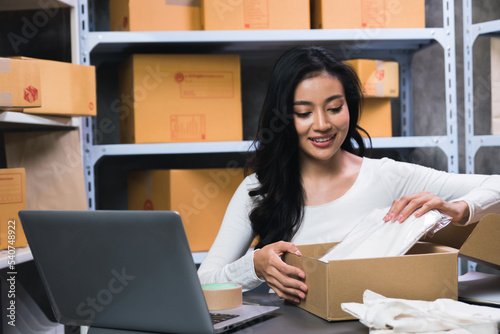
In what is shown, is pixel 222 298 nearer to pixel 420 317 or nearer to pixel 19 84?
pixel 420 317

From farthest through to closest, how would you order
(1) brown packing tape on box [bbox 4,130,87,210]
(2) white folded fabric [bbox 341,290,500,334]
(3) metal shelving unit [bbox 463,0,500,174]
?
(3) metal shelving unit [bbox 463,0,500,174], (1) brown packing tape on box [bbox 4,130,87,210], (2) white folded fabric [bbox 341,290,500,334]

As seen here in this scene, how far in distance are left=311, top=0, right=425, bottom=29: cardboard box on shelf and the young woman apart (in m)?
0.50

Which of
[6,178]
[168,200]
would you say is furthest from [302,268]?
[168,200]

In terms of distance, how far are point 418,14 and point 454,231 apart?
51.2 inches

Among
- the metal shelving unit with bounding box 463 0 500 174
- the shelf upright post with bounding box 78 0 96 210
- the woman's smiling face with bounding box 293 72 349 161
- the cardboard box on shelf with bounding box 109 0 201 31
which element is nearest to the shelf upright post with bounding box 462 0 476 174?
the metal shelving unit with bounding box 463 0 500 174

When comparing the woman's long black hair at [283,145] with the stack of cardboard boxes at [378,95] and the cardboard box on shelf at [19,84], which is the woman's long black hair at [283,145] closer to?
the stack of cardboard boxes at [378,95]

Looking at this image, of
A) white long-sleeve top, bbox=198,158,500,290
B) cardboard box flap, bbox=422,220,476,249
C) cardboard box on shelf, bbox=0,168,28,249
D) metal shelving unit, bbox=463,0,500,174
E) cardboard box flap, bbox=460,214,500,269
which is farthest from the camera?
metal shelving unit, bbox=463,0,500,174

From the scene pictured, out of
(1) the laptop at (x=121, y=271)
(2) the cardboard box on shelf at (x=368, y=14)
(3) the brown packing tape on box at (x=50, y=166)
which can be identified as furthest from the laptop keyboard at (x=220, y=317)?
(2) the cardboard box on shelf at (x=368, y=14)

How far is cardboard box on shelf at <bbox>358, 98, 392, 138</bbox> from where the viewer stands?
7.39 feet

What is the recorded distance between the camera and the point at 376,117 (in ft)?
7.41

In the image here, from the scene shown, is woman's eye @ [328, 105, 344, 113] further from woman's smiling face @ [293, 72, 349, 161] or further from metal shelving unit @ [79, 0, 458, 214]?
metal shelving unit @ [79, 0, 458, 214]

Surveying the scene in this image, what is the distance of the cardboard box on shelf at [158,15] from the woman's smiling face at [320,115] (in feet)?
2.35

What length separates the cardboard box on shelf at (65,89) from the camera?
65.3 inches

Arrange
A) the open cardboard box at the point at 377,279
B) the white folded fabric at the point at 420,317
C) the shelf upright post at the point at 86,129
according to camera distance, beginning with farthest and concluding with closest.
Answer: the shelf upright post at the point at 86,129 → the open cardboard box at the point at 377,279 → the white folded fabric at the point at 420,317
